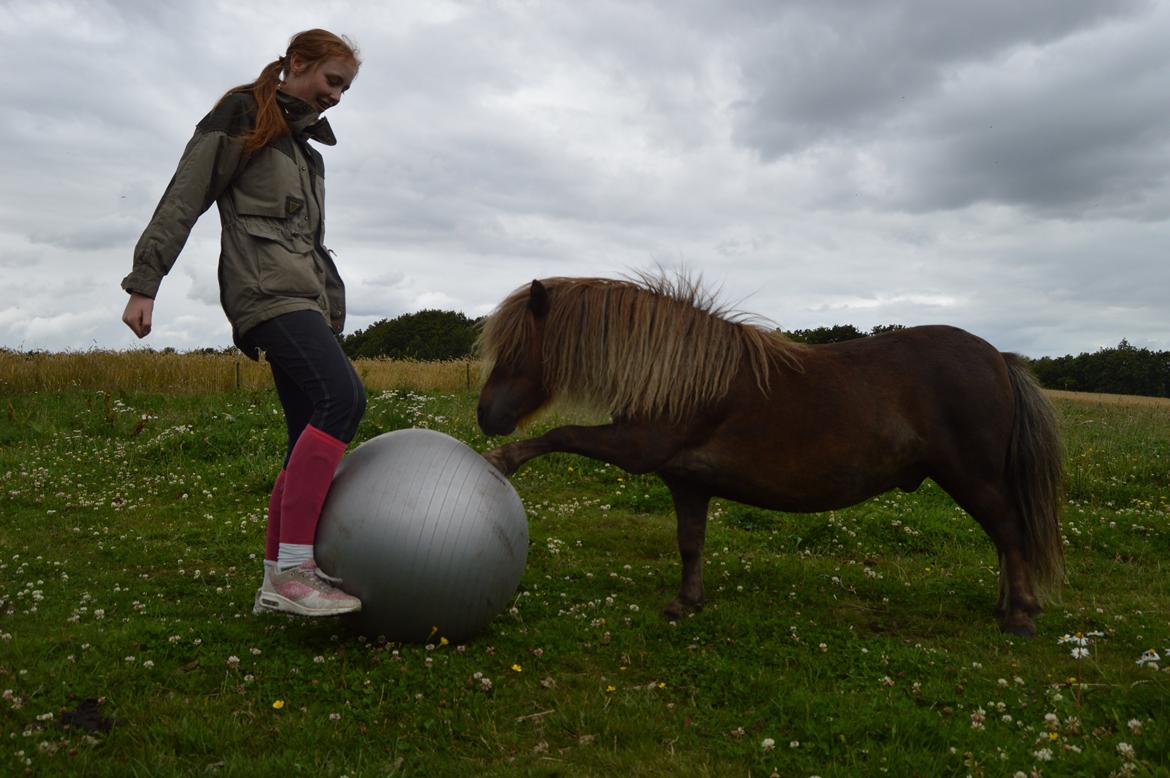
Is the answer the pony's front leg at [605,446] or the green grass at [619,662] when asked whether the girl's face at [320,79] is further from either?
the green grass at [619,662]

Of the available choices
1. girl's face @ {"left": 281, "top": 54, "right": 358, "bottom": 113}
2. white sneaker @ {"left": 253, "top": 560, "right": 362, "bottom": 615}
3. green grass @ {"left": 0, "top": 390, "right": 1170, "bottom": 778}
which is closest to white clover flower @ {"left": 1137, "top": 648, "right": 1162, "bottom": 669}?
green grass @ {"left": 0, "top": 390, "right": 1170, "bottom": 778}

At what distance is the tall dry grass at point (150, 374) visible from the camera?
18844 mm

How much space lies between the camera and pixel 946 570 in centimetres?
764

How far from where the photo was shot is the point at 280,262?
4.73 metres

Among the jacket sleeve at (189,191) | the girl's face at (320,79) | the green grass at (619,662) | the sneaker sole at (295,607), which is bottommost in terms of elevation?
the green grass at (619,662)

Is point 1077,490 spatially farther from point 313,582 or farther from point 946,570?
point 313,582

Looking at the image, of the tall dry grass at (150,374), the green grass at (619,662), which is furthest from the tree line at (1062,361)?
the green grass at (619,662)

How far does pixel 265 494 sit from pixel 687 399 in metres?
7.08

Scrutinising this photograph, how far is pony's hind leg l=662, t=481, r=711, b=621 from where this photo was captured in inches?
240

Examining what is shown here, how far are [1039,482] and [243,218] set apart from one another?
5810 millimetres

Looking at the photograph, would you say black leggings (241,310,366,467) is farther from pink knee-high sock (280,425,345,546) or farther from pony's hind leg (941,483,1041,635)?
pony's hind leg (941,483,1041,635)

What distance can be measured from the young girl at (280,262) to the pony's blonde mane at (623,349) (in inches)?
48.8

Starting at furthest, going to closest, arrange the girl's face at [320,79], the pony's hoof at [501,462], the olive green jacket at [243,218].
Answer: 1. the pony's hoof at [501,462]
2. the girl's face at [320,79]
3. the olive green jacket at [243,218]

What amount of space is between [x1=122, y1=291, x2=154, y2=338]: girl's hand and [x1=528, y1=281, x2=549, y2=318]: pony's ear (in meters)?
2.30
